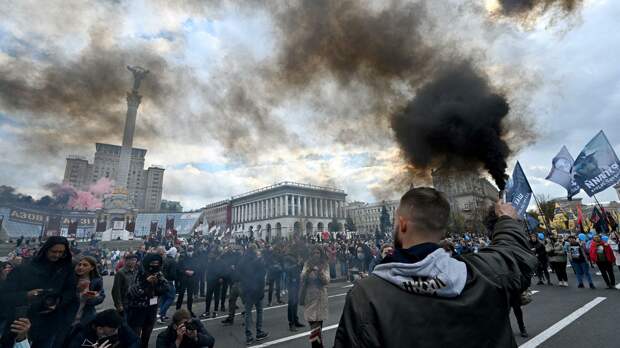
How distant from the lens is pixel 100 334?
3338 mm

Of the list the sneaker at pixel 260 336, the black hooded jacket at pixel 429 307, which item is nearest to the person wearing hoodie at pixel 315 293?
the sneaker at pixel 260 336

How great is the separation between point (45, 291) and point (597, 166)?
15747mm

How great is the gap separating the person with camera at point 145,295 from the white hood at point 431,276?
209 inches

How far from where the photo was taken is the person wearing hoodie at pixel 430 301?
119 centimetres

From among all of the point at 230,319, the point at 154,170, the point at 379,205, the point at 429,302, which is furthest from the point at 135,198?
the point at 429,302

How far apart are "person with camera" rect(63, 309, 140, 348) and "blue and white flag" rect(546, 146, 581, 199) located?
15.2 meters

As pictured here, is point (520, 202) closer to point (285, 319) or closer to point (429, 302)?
point (285, 319)

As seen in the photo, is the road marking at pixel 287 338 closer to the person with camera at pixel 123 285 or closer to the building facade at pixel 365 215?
the person with camera at pixel 123 285

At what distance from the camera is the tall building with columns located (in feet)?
281

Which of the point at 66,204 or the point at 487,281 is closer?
the point at 487,281

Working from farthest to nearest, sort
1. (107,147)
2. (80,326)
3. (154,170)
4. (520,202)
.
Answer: (154,170) < (107,147) < (520,202) < (80,326)

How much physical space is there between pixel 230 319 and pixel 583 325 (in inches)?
316

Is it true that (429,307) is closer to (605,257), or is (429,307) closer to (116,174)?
(605,257)

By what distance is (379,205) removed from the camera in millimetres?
107000
